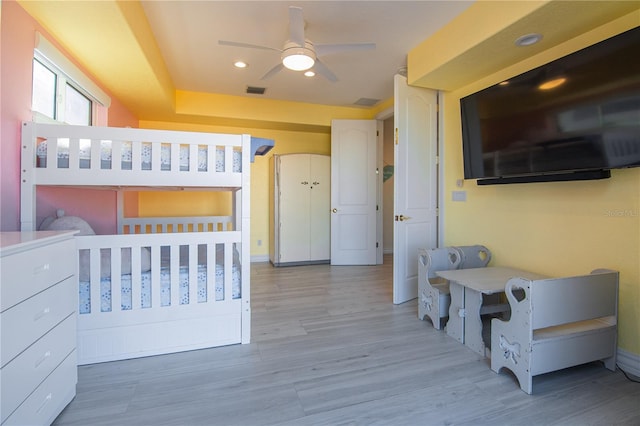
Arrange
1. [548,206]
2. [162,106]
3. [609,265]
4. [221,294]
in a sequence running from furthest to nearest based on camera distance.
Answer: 1. [162,106]
2. [548,206]
3. [221,294]
4. [609,265]

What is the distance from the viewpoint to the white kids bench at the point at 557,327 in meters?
1.64

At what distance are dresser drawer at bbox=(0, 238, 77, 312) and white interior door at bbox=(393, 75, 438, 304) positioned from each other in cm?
246

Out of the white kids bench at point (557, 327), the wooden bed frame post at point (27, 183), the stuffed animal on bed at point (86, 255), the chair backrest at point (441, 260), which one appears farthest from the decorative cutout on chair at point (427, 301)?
the wooden bed frame post at point (27, 183)

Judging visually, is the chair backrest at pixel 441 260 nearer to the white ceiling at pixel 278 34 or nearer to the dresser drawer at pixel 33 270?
the white ceiling at pixel 278 34

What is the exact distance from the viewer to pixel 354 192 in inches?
186

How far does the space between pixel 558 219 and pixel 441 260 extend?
0.88m

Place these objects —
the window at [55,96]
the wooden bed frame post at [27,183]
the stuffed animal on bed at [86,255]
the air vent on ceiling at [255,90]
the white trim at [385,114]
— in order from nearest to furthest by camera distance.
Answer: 1. the wooden bed frame post at [27,183]
2. the stuffed animal on bed at [86,255]
3. the window at [55,96]
4. the air vent on ceiling at [255,90]
5. the white trim at [385,114]

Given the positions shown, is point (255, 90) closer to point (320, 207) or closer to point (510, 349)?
point (320, 207)

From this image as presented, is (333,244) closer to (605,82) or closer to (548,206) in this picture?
(548,206)

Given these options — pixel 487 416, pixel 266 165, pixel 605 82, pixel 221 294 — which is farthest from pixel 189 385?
pixel 266 165

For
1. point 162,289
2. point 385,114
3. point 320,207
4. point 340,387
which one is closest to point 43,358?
point 162,289

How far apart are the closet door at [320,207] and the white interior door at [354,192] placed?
150 mm

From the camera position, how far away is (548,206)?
2.30 m

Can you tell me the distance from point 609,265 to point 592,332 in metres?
0.47
